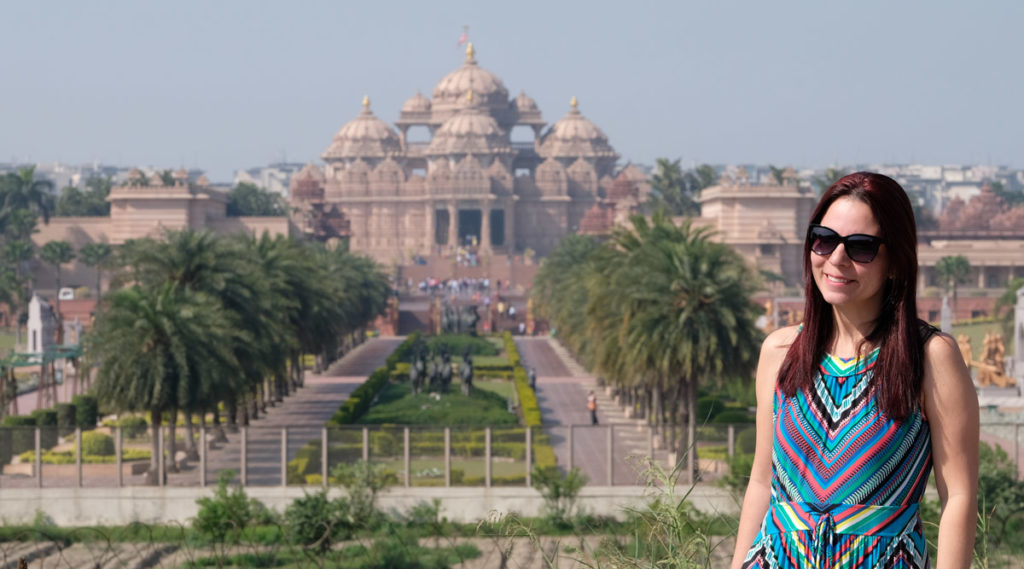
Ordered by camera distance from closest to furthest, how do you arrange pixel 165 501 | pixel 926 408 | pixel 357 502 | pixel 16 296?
1. pixel 926 408
2. pixel 357 502
3. pixel 165 501
4. pixel 16 296

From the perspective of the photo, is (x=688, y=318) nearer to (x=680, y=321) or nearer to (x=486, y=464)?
(x=680, y=321)

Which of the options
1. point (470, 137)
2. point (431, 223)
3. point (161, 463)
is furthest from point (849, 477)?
point (470, 137)

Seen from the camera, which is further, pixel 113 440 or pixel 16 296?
pixel 16 296

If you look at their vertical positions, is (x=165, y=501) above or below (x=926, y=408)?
below

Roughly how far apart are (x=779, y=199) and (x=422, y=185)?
38.1 meters

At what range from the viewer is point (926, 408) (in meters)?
4.24

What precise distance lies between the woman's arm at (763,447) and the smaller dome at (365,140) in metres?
127

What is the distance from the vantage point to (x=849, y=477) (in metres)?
4.35

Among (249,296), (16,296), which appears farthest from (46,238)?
(249,296)

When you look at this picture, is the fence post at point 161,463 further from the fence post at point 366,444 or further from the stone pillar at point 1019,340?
the stone pillar at point 1019,340

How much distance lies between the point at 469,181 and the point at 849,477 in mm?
112808

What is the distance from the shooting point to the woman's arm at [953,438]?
13.7ft

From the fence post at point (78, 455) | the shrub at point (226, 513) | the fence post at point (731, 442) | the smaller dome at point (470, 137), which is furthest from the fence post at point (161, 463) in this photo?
the smaller dome at point (470, 137)

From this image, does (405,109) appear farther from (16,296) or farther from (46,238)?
(16,296)
